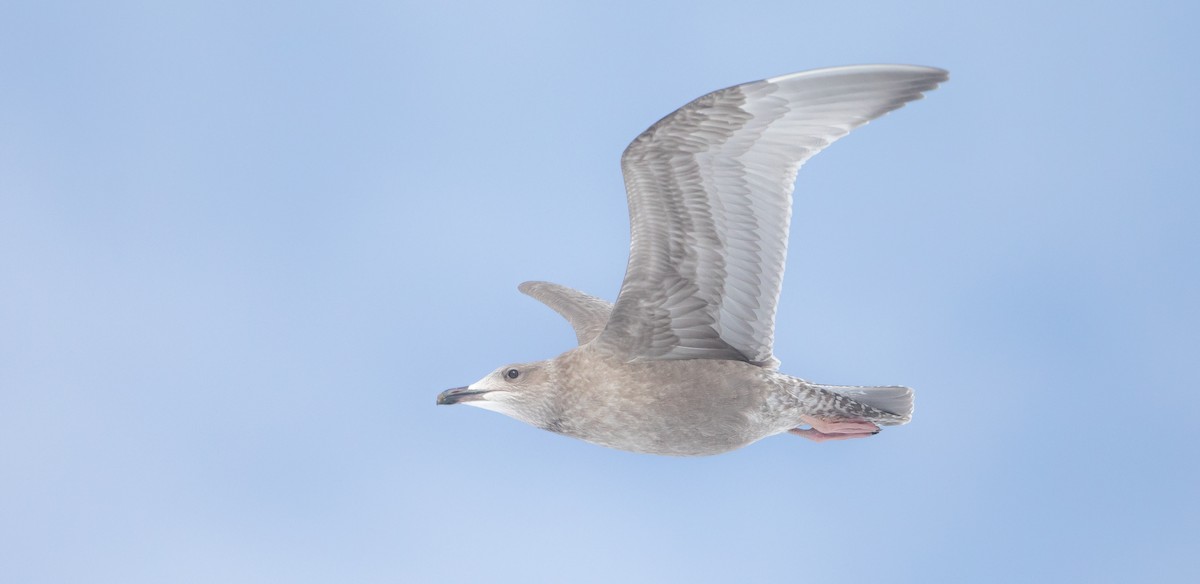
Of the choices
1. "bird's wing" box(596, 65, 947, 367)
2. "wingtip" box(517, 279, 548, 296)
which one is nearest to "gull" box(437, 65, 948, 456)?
"bird's wing" box(596, 65, 947, 367)

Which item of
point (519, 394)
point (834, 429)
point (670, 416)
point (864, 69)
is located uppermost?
point (864, 69)

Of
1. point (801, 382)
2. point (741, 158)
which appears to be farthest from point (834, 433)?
point (741, 158)

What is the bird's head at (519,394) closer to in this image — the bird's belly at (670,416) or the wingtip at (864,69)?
the bird's belly at (670,416)

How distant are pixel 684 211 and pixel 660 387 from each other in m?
1.54

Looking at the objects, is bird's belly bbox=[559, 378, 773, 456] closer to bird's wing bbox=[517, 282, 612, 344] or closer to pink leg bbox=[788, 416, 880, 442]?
pink leg bbox=[788, 416, 880, 442]

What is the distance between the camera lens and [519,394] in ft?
33.4

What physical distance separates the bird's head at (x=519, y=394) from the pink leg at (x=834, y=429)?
225 cm

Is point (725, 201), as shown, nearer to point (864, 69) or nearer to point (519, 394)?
point (864, 69)

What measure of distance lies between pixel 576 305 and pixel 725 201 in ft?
14.6

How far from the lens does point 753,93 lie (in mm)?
9156

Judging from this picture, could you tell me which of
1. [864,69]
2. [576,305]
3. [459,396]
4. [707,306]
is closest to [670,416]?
[707,306]

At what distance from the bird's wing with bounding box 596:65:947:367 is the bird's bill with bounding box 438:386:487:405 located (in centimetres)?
116

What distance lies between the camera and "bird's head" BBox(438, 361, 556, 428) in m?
10.2

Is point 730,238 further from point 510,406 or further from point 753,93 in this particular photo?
point 510,406
